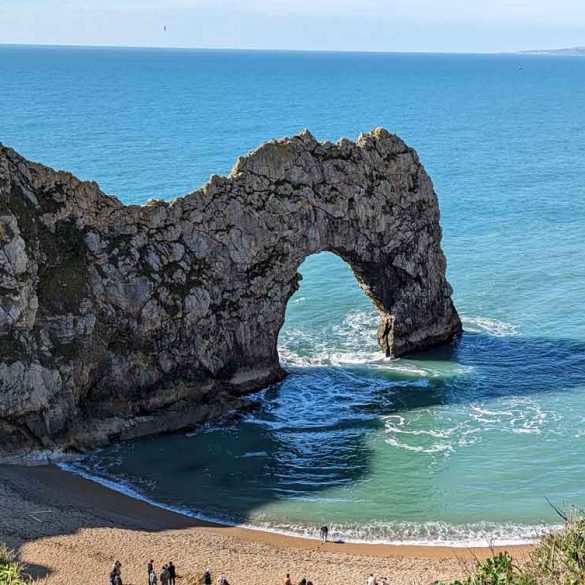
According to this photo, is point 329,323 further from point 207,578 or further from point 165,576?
point 165,576

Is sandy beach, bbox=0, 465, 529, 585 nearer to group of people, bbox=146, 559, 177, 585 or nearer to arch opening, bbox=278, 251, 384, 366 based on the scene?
group of people, bbox=146, 559, 177, 585

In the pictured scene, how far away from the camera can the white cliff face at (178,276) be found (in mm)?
48406

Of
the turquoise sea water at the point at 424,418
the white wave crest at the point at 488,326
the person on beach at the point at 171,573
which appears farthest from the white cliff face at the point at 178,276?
the person on beach at the point at 171,573

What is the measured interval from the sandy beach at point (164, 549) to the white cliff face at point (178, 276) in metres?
5.70

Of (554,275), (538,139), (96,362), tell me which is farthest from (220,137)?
(96,362)

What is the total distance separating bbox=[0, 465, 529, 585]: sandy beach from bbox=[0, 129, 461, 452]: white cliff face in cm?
570

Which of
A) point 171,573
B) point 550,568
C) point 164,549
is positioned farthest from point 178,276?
point 550,568

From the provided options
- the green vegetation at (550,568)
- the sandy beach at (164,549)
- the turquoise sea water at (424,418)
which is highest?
the green vegetation at (550,568)

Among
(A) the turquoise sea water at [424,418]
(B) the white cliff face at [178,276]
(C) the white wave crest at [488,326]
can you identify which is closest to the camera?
(A) the turquoise sea water at [424,418]

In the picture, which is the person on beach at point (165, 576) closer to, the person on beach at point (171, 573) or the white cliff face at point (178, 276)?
the person on beach at point (171, 573)

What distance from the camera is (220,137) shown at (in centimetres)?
14500

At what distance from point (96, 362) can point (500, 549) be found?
2245 centimetres

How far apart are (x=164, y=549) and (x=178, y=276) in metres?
17.6

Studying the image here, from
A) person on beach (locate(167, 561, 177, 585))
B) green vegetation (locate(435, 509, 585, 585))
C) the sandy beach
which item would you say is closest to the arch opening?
the sandy beach
